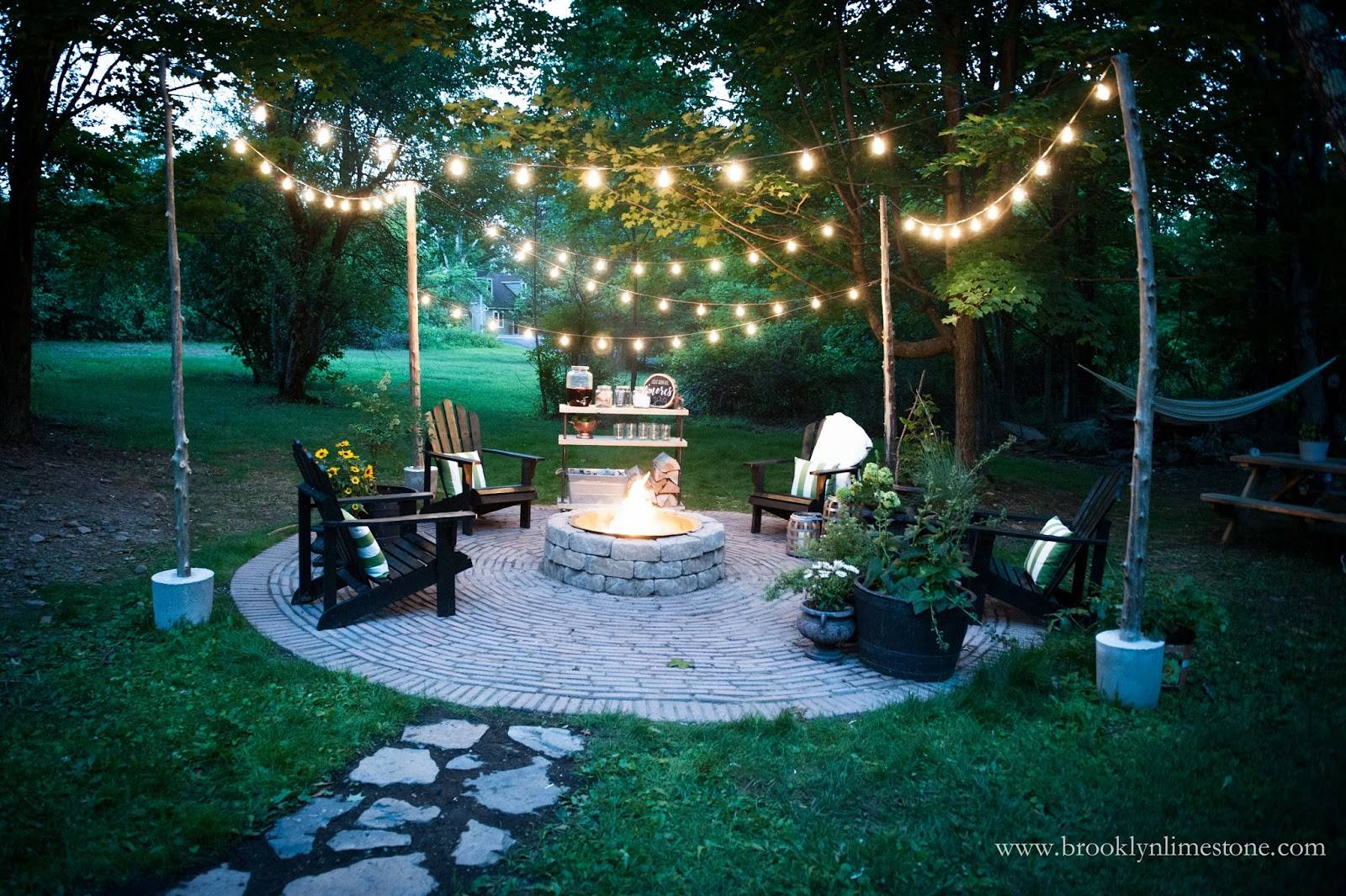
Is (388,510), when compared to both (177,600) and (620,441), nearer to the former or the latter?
(177,600)

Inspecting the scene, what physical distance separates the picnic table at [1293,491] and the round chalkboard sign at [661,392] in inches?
201

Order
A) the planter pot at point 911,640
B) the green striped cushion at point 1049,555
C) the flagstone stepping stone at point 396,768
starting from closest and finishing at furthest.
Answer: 1. the flagstone stepping stone at point 396,768
2. the planter pot at point 911,640
3. the green striped cushion at point 1049,555

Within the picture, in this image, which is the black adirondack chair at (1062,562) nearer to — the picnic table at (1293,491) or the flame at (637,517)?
the flame at (637,517)

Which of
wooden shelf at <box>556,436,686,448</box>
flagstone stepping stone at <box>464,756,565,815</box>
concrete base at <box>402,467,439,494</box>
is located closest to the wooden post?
flagstone stepping stone at <box>464,756,565,815</box>

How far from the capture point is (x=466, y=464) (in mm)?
7129

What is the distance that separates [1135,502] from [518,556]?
14.6ft

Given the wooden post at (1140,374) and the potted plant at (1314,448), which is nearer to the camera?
the wooden post at (1140,374)

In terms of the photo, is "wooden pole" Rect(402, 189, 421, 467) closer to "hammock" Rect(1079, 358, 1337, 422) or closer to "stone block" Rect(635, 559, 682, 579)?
"stone block" Rect(635, 559, 682, 579)

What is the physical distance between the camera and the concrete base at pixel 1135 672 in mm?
3730

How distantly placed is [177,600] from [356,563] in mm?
929

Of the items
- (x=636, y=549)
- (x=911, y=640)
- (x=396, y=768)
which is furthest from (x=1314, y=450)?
(x=396, y=768)

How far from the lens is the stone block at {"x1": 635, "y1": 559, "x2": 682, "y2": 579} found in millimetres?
5664

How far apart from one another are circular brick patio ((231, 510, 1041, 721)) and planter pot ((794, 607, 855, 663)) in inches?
4.0

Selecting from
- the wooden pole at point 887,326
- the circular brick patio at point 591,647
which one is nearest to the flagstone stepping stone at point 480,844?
the circular brick patio at point 591,647
